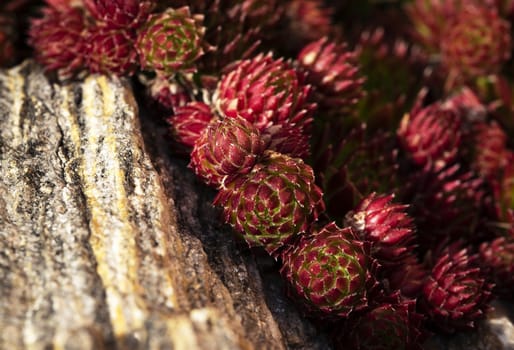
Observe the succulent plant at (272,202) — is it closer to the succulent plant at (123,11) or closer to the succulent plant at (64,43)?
the succulent plant at (123,11)

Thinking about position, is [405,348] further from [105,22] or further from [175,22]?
[105,22]

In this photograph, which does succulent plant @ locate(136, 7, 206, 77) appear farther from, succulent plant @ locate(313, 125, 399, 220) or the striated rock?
succulent plant @ locate(313, 125, 399, 220)

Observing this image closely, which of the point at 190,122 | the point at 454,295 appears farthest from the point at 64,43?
the point at 454,295

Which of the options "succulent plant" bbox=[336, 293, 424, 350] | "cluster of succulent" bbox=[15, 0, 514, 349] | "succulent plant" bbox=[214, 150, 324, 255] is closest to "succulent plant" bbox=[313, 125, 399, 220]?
"cluster of succulent" bbox=[15, 0, 514, 349]

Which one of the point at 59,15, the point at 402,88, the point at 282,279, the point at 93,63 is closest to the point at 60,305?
the point at 282,279

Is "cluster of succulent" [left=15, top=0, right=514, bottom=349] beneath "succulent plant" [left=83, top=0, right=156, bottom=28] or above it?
beneath

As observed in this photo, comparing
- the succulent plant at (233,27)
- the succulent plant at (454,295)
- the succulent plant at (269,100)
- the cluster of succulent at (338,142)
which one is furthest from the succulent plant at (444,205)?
the succulent plant at (233,27)
